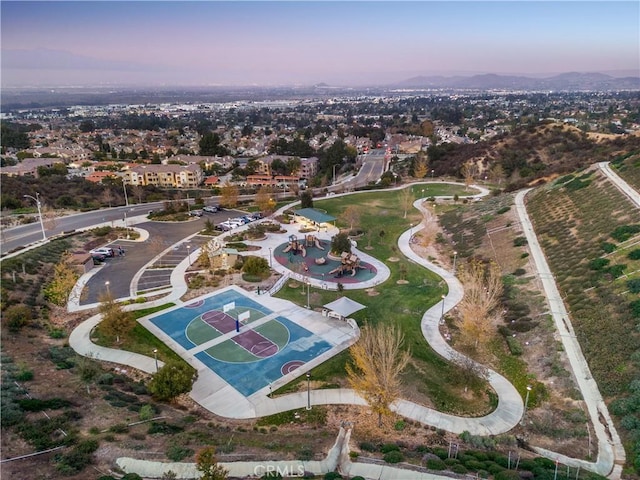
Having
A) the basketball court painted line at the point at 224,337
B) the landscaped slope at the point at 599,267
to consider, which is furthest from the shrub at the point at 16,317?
the landscaped slope at the point at 599,267

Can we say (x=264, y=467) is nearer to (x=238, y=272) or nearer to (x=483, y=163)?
(x=238, y=272)

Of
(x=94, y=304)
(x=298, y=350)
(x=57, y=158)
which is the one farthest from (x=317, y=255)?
(x=57, y=158)

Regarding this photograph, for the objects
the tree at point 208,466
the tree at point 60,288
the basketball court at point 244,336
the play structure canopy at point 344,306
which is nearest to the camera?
the tree at point 208,466

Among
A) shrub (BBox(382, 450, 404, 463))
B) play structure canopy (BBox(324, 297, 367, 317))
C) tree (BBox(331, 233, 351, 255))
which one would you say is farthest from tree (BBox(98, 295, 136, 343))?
tree (BBox(331, 233, 351, 255))

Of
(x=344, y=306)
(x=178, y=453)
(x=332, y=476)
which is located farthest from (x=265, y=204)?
(x=332, y=476)

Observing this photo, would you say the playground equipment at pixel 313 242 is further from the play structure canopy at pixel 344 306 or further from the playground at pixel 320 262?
the play structure canopy at pixel 344 306
